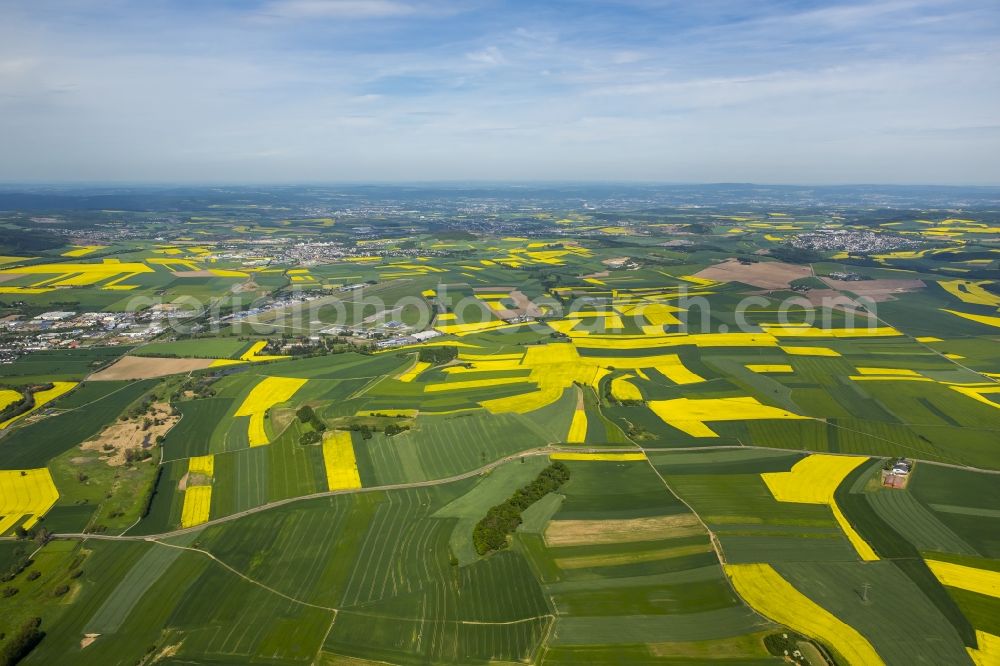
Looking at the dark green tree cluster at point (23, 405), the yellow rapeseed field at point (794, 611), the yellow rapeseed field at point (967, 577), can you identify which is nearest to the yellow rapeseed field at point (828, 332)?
the yellow rapeseed field at point (967, 577)

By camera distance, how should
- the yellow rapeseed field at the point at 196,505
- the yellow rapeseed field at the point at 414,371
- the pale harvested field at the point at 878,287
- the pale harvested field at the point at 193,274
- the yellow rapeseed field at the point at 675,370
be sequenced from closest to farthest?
1. the yellow rapeseed field at the point at 196,505
2. the yellow rapeseed field at the point at 675,370
3. the yellow rapeseed field at the point at 414,371
4. the pale harvested field at the point at 878,287
5. the pale harvested field at the point at 193,274

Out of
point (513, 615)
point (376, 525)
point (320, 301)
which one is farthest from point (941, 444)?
point (320, 301)

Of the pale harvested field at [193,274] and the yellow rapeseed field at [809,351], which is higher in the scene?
the pale harvested field at [193,274]

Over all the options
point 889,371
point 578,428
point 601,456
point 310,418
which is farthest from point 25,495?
point 889,371

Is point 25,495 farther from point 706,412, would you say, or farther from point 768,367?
point 768,367

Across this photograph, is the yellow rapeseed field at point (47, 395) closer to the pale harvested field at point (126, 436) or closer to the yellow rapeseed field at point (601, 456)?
the pale harvested field at point (126, 436)

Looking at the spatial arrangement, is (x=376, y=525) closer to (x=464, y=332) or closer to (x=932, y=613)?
(x=932, y=613)

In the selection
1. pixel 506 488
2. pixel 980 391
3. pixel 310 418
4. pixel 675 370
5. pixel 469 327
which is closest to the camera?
pixel 506 488
